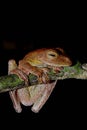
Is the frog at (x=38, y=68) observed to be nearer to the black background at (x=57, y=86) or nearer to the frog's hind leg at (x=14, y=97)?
the frog's hind leg at (x=14, y=97)

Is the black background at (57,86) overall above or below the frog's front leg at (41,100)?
below

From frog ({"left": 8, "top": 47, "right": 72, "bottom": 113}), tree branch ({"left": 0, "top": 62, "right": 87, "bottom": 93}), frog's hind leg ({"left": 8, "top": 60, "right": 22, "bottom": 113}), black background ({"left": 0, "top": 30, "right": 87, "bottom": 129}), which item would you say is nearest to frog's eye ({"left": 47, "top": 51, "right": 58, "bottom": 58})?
frog ({"left": 8, "top": 47, "right": 72, "bottom": 113})

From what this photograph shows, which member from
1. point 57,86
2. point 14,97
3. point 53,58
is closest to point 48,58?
point 53,58

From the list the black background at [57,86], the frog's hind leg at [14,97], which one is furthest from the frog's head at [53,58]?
the black background at [57,86]

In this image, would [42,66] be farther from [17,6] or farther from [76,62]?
[17,6]

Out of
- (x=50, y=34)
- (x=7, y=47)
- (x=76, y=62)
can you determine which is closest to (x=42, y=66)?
(x=76, y=62)

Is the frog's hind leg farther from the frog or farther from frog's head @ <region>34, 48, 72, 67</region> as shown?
frog's head @ <region>34, 48, 72, 67</region>

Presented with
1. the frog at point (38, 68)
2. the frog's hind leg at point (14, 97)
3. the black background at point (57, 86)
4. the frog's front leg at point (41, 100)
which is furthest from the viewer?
the black background at point (57, 86)

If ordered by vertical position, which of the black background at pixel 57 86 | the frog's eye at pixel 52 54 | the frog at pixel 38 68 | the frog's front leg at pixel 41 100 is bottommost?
the black background at pixel 57 86
